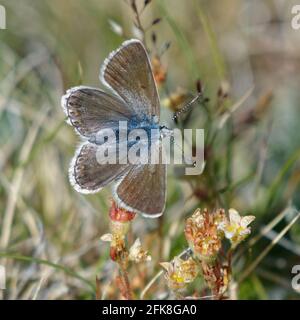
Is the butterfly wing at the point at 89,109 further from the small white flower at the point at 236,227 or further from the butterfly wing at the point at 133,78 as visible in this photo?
the small white flower at the point at 236,227

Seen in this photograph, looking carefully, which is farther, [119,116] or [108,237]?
[119,116]

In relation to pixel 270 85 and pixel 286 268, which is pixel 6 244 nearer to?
pixel 286 268

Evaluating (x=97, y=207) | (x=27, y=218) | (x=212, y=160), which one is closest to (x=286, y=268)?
(x=212, y=160)
